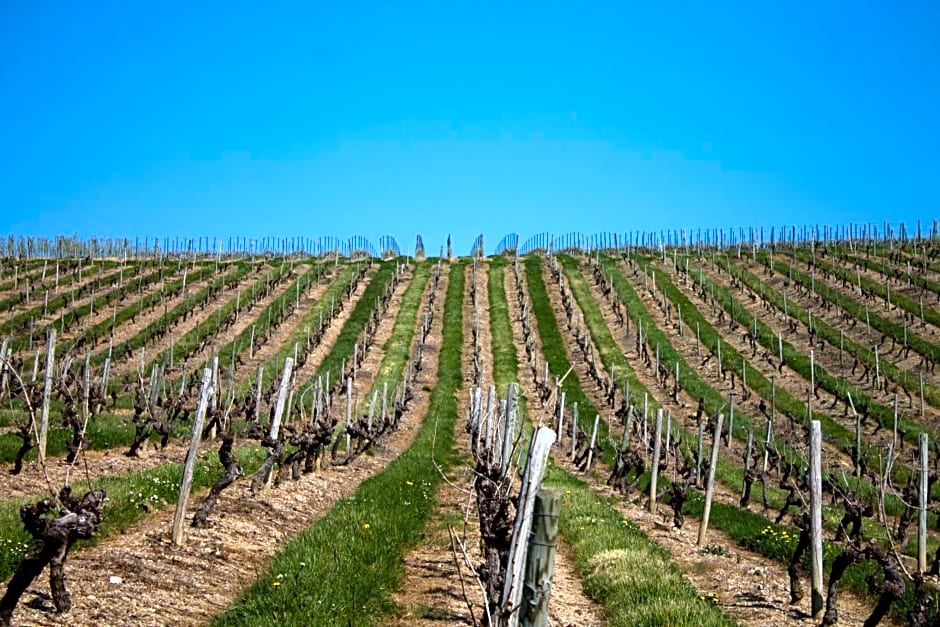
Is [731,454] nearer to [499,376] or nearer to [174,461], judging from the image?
[499,376]

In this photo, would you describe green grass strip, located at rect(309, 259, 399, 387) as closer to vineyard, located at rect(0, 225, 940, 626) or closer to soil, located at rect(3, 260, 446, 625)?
vineyard, located at rect(0, 225, 940, 626)

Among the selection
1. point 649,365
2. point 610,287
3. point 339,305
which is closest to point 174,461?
point 649,365

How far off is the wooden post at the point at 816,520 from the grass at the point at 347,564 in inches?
182

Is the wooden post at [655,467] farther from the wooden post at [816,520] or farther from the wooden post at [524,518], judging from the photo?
the wooden post at [524,518]

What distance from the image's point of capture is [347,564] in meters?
8.76

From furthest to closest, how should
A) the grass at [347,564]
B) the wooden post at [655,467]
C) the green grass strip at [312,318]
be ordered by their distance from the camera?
1. the green grass strip at [312,318]
2. the wooden post at [655,467]
3. the grass at [347,564]

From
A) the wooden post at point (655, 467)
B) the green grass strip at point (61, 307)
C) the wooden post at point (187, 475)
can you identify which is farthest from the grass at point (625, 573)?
the green grass strip at point (61, 307)

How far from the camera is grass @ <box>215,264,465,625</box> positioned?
22.9 feet

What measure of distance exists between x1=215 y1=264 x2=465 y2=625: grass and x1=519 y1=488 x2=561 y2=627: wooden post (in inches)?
45.5

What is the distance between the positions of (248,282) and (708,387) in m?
35.7

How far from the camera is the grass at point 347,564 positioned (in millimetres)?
6992

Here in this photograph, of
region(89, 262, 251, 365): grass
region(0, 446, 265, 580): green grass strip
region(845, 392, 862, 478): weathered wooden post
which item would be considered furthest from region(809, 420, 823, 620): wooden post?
region(89, 262, 251, 365): grass

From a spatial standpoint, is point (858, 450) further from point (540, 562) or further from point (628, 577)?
point (540, 562)

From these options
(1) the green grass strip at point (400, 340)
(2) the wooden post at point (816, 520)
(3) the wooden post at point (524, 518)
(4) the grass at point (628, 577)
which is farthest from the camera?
(1) the green grass strip at point (400, 340)
